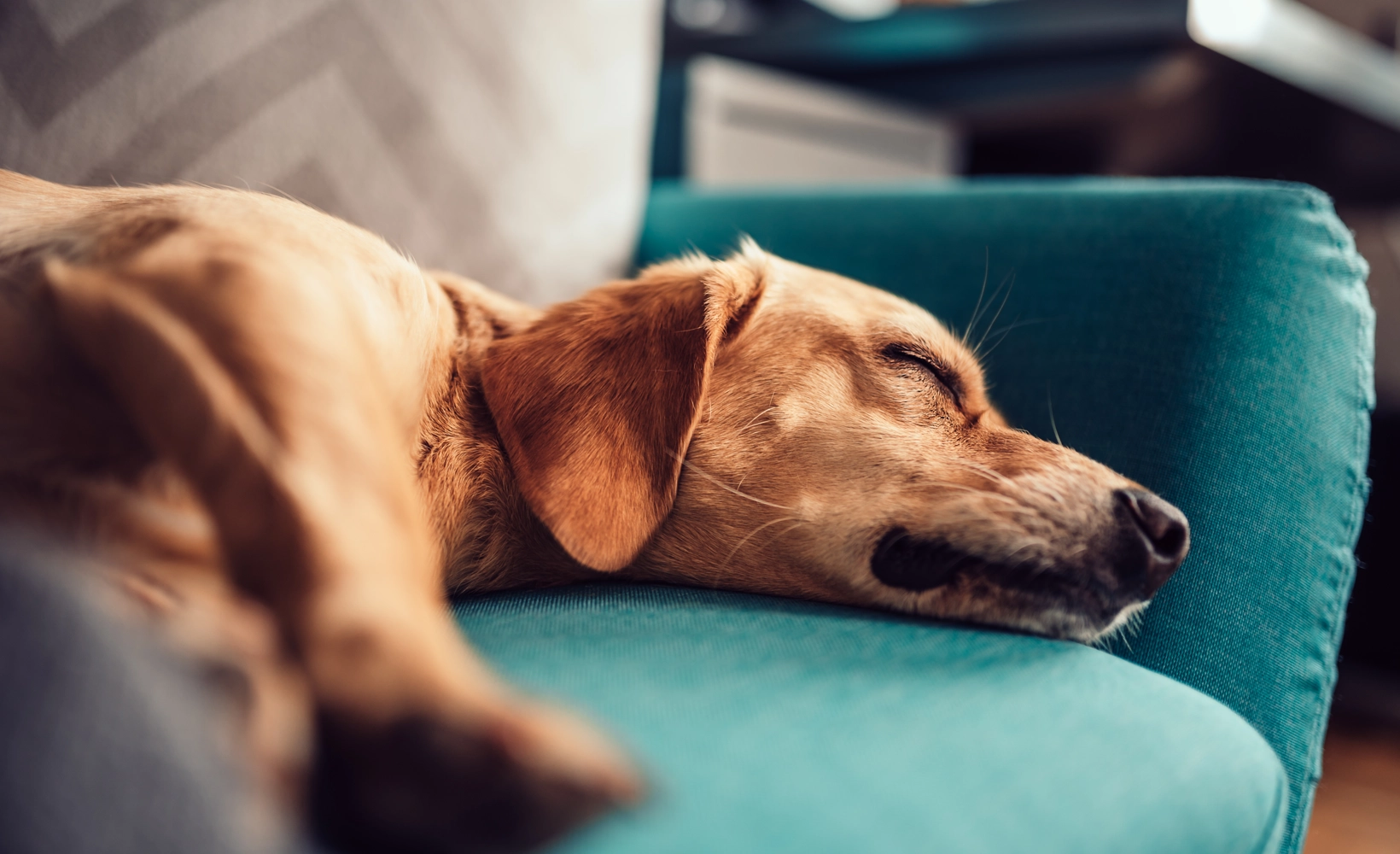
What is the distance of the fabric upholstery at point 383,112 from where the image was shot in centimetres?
131

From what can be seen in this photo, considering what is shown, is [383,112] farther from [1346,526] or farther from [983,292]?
[1346,526]

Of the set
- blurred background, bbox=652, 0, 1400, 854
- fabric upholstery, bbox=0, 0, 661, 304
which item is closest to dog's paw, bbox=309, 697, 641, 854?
fabric upholstery, bbox=0, 0, 661, 304

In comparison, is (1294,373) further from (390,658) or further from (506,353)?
(390,658)

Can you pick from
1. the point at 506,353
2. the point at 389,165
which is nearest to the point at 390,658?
the point at 506,353

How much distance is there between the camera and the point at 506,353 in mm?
1247

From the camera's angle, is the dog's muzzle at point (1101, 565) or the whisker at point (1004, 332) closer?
the dog's muzzle at point (1101, 565)

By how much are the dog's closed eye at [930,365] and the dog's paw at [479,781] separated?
3.02ft

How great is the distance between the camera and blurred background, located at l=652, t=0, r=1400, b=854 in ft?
8.48

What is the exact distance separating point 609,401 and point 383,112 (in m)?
0.88

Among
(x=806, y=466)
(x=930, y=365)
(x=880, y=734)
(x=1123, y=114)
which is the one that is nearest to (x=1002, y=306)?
(x=930, y=365)

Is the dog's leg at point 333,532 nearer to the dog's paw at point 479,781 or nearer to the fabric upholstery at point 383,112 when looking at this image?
the dog's paw at point 479,781

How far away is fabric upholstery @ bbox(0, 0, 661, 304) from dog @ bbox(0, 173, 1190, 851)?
182 millimetres

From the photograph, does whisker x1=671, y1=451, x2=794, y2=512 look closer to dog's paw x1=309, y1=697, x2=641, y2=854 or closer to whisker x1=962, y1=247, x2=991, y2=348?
whisker x1=962, y1=247, x2=991, y2=348

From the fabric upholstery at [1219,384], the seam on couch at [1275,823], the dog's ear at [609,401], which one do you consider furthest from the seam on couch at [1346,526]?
the dog's ear at [609,401]
